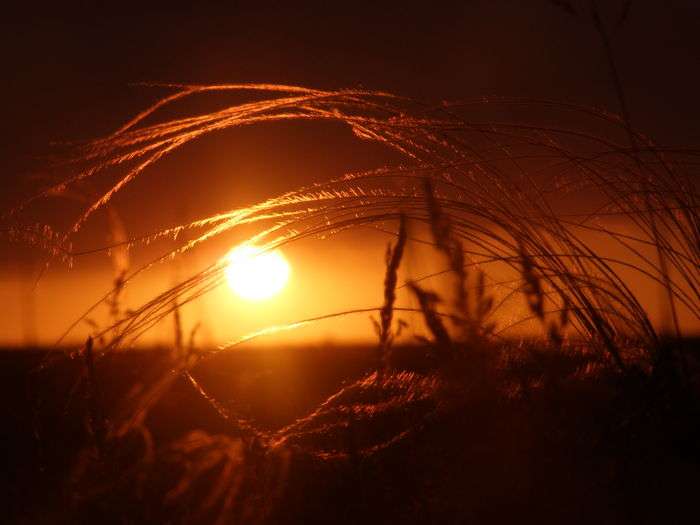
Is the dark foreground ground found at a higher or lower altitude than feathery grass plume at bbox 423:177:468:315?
lower

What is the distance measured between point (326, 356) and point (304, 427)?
155 centimetres

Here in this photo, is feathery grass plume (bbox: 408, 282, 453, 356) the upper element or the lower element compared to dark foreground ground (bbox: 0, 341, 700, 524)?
upper

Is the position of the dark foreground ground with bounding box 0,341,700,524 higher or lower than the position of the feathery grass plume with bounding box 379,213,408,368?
lower

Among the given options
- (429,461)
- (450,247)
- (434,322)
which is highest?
(450,247)

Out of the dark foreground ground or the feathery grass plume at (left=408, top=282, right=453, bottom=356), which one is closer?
the dark foreground ground

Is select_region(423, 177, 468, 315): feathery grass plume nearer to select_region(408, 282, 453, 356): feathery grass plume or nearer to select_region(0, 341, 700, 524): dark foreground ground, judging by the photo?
select_region(408, 282, 453, 356): feathery grass plume

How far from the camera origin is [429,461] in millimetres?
2125

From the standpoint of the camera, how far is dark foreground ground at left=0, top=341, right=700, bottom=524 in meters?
1.93

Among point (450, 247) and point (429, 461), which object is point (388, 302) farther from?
point (429, 461)

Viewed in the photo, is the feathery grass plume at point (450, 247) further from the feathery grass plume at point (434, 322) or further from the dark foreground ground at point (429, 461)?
the dark foreground ground at point (429, 461)

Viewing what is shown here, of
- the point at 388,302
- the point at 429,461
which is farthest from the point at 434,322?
the point at 429,461

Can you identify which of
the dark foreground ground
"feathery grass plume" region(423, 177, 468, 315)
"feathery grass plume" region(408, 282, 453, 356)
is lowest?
the dark foreground ground

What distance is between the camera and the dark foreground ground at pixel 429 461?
1934 mm

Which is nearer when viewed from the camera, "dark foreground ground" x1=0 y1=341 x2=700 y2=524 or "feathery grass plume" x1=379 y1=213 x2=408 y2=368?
"dark foreground ground" x1=0 y1=341 x2=700 y2=524
